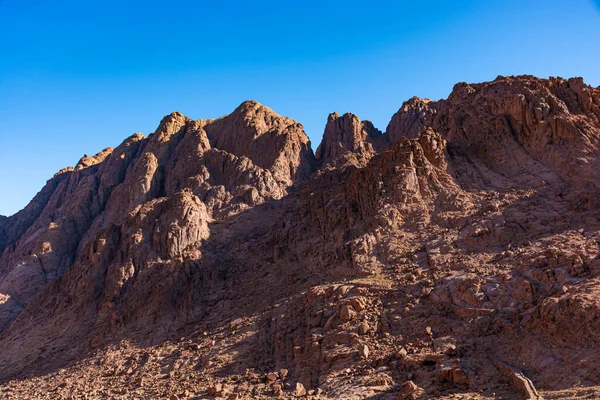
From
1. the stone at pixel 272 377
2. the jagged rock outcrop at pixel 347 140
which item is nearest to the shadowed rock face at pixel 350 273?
the stone at pixel 272 377

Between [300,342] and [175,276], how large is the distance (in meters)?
17.2

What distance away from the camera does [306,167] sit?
69250 millimetres

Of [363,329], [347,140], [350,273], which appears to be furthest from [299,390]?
[347,140]

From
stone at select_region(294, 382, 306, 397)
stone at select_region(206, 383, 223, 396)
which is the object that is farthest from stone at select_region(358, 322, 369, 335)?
stone at select_region(206, 383, 223, 396)

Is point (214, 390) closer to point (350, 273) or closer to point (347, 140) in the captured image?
point (350, 273)

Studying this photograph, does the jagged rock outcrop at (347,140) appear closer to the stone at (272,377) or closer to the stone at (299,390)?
the stone at (272,377)

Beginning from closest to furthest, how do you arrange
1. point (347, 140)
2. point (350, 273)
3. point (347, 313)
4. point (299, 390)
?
point (299, 390)
point (347, 313)
point (350, 273)
point (347, 140)

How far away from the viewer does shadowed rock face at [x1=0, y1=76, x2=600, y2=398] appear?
91.7ft

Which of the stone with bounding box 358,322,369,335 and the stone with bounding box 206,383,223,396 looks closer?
the stone with bounding box 206,383,223,396

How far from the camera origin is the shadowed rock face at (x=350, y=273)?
27938 millimetres

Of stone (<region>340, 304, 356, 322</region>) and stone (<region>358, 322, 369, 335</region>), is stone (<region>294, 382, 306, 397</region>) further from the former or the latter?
stone (<region>340, 304, 356, 322</region>)

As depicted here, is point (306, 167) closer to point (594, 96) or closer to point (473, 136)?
point (473, 136)

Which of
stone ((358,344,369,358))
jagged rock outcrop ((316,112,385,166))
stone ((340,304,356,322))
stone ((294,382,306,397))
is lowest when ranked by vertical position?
stone ((294,382,306,397))

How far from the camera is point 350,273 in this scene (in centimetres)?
3922
